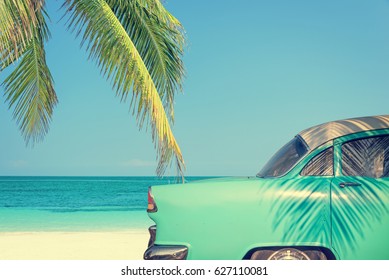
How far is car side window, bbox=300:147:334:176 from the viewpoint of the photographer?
5004 millimetres

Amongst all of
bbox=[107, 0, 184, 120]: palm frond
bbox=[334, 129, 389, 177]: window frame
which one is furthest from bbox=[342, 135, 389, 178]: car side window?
bbox=[107, 0, 184, 120]: palm frond

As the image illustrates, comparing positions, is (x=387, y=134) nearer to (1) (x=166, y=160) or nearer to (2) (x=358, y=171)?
(2) (x=358, y=171)

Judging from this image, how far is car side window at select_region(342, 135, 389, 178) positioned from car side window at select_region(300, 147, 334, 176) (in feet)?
0.40

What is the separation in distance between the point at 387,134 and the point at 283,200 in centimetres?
122

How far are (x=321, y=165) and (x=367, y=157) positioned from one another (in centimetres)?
46

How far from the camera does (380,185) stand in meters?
4.86

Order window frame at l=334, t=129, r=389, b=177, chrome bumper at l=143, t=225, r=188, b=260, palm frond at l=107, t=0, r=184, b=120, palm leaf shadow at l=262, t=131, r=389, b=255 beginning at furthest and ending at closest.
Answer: palm frond at l=107, t=0, r=184, b=120
window frame at l=334, t=129, r=389, b=177
chrome bumper at l=143, t=225, r=188, b=260
palm leaf shadow at l=262, t=131, r=389, b=255

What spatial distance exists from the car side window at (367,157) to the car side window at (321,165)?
0.40ft

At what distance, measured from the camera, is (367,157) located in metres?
5.10

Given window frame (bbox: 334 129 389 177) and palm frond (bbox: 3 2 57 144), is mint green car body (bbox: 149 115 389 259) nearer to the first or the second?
window frame (bbox: 334 129 389 177)

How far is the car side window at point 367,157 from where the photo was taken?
16.6ft

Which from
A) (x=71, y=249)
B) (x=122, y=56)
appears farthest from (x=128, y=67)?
(x=71, y=249)

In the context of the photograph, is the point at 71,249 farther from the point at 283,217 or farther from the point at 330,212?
the point at 330,212

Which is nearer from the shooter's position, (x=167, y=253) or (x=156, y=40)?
(x=167, y=253)
